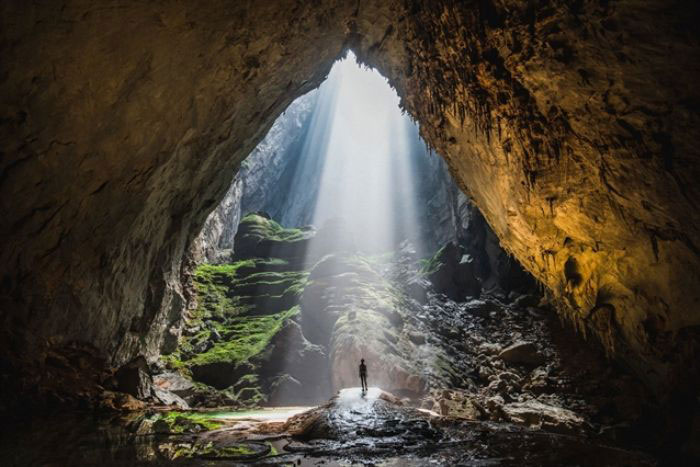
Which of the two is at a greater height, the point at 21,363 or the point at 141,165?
the point at 141,165

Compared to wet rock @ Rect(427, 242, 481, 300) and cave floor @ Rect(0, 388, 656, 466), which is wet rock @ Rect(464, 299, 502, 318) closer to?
wet rock @ Rect(427, 242, 481, 300)

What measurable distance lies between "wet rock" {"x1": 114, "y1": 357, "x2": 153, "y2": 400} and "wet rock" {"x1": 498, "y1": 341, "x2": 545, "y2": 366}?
1840cm

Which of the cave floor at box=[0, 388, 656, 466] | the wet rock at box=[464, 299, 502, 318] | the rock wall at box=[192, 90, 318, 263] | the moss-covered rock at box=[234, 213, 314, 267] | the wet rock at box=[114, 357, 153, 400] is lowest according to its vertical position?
the cave floor at box=[0, 388, 656, 466]

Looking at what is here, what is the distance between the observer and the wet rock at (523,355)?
816 inches

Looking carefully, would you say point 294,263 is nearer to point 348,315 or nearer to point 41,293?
point 348,315

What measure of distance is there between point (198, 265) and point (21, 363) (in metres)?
28.8

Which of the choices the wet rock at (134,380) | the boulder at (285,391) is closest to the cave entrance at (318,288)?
the boulder at (285,391)

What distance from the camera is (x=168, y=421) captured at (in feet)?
31.6

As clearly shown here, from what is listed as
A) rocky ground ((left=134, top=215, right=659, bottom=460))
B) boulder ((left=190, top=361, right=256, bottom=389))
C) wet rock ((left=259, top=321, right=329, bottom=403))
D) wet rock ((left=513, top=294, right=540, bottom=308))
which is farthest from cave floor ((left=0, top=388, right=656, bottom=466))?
wet rock ((left=513, top=294, right=540, bottom=308))

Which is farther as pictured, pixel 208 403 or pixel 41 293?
pixel 208 403

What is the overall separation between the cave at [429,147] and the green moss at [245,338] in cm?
752

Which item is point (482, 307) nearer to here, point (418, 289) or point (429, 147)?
point (418, 289)

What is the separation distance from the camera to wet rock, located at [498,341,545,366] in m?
20.7

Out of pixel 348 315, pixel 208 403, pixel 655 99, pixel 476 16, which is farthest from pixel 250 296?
pixel 655 99
